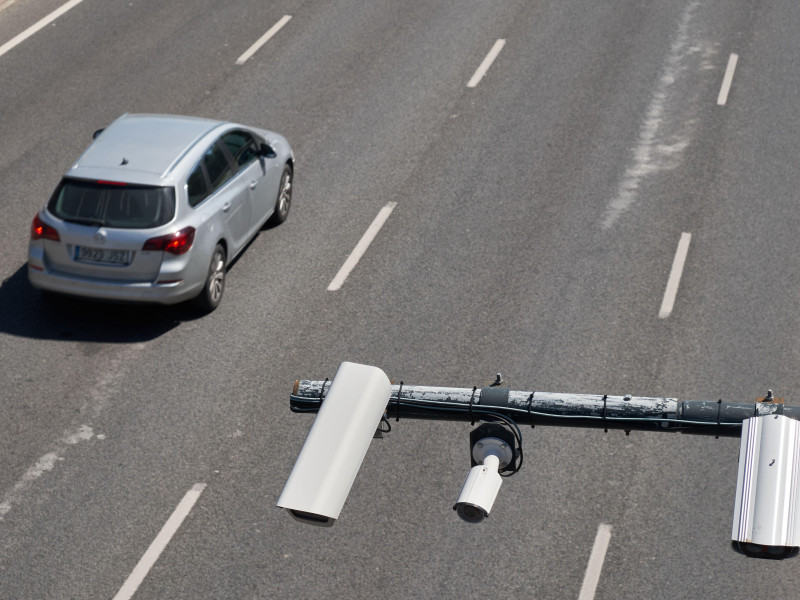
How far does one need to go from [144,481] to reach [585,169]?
826cm

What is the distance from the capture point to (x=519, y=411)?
5398mm

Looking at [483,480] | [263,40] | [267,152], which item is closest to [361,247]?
[267,152]

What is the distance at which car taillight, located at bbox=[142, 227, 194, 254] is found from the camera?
1260cm

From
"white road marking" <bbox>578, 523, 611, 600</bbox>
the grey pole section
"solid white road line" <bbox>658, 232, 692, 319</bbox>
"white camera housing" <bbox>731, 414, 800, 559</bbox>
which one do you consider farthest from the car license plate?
"white camera housing" <bbox>731, 414, 800, 559</bbox>

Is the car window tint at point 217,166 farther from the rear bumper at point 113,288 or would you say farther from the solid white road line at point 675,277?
the solid white road line at point 675,277

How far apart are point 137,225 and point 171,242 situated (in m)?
0.42

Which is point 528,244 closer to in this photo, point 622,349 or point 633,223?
point 633,223

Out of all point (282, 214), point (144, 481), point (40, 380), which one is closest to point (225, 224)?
point (282, 214)

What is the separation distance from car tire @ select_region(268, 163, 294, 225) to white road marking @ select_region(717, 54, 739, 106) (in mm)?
7185

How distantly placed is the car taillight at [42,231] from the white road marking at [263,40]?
23.3 ft

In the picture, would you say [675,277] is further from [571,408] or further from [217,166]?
[571,408]

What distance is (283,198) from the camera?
50.0ft

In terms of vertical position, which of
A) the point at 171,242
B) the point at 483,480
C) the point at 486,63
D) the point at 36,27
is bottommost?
the point at 486,63

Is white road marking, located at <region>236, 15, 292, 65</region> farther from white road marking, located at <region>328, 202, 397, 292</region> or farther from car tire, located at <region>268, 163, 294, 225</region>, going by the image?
white road marking, located at <region>328, 202, 397, 292</region>
